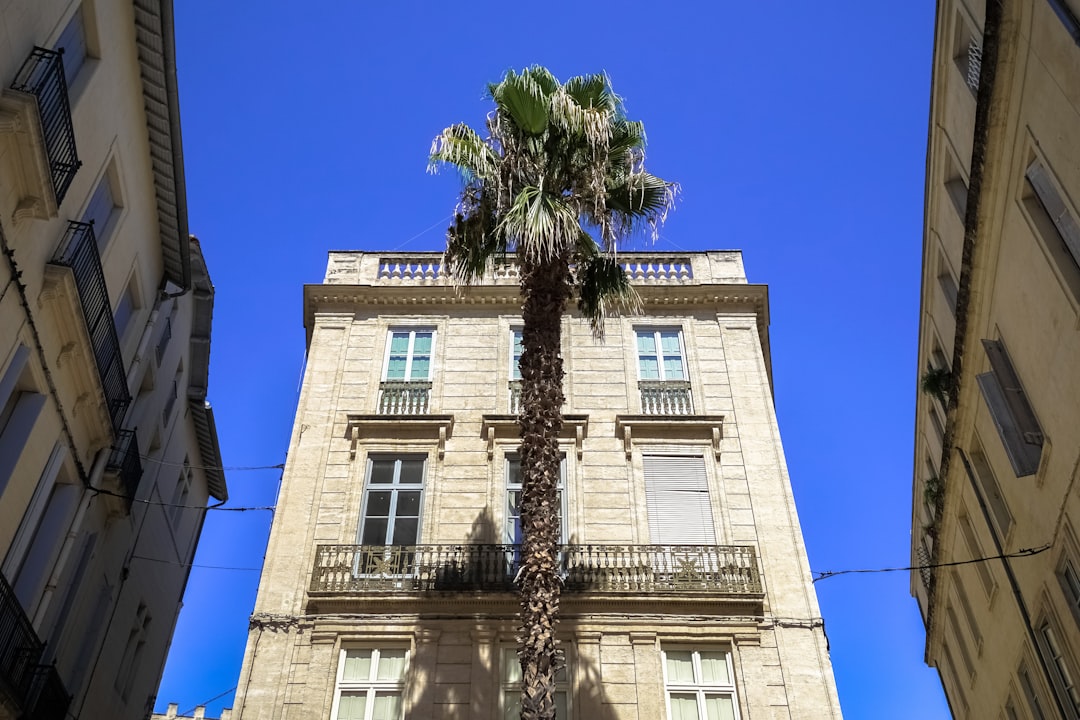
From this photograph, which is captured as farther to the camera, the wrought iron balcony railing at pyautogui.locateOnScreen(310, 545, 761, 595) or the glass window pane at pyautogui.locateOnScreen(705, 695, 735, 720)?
the wrought iron balcony railing at pyautogui.locateOnScreen(310, 545, 761, 595)

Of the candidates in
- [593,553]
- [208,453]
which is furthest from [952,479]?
[208,453]

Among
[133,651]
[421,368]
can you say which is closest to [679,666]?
[421,368]

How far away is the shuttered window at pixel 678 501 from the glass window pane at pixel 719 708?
2.88 metres

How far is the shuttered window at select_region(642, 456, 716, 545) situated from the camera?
54.2 ft

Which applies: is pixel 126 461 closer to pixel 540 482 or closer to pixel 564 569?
pixel 564 569

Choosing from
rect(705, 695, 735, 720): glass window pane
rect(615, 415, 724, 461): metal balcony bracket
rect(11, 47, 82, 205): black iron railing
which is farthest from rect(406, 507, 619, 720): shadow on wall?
rect(11, 47, 82, 205): black iron railing

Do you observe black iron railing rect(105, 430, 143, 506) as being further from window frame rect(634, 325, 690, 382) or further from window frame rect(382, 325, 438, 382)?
window frame rect(634, 325, 690, 382)

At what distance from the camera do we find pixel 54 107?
11.9 metres

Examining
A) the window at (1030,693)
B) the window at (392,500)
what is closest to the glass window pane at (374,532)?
the window at (392,500)

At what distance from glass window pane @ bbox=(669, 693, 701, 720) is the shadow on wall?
100 cm

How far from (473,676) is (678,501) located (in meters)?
5.15

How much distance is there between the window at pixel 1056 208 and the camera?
36.7 feet

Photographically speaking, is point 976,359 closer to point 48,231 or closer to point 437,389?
point 437,389

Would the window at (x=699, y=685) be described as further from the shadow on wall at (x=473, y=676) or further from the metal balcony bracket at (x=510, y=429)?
the metal balcony bracket at (x=510, y=429)
